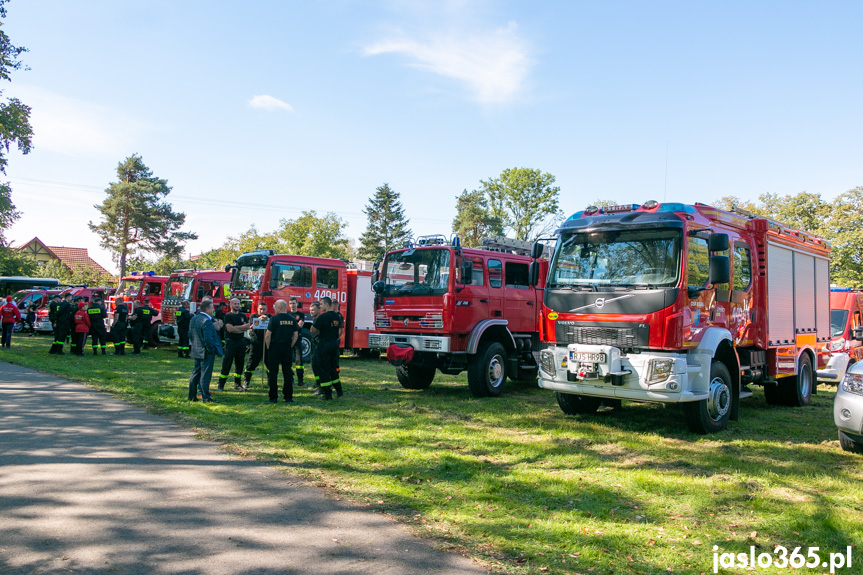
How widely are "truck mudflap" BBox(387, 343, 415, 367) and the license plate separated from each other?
3742mm

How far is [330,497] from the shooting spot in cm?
542

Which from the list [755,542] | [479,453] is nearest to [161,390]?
[479,453]

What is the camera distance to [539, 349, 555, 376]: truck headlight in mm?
8672

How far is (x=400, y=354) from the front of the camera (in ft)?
37.5

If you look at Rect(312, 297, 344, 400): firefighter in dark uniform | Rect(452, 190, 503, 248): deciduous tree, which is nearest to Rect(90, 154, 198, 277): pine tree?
Rect(452, 190, 503, 248): deciduous tree

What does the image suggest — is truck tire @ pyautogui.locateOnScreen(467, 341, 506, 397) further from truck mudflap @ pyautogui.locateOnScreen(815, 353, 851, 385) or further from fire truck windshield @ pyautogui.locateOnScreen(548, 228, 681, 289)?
truck mudflap @ pyautogui.locateOnScreen(815, 353, 851, 385)

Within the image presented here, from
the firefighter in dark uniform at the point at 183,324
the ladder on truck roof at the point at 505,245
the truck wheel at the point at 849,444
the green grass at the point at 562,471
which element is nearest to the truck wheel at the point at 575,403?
the green grass at the point at 562,471

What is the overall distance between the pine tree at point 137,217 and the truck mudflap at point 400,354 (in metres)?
48.1

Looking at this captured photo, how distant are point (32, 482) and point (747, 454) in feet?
24.8

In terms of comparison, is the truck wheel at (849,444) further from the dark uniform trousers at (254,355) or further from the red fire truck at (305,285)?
the red fire truck at (305,285)

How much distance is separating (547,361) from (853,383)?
3603 mm

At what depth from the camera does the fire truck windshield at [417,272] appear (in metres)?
11.4

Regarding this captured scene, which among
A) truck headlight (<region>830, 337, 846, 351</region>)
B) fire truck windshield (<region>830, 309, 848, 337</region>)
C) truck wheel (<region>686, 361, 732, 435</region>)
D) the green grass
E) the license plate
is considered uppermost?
fire truck windshield (<region>830, 309, 848, 337</region>)

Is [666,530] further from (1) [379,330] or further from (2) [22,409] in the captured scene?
(2) [22,409]
